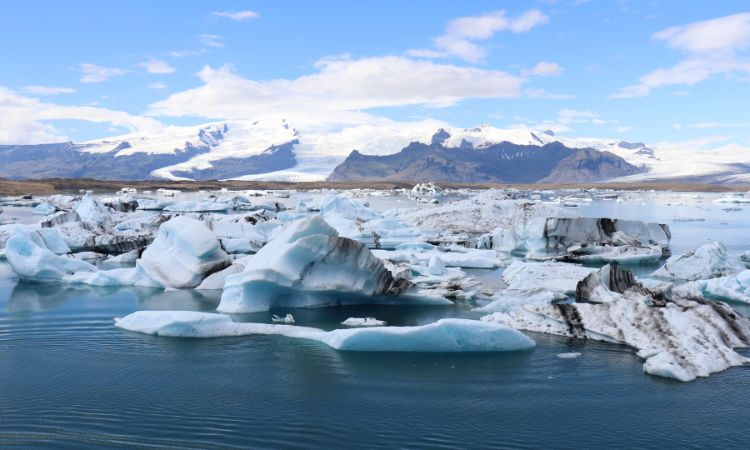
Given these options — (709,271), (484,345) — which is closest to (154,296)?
(484,345)

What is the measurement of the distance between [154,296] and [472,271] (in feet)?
25.6

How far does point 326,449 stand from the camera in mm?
5625

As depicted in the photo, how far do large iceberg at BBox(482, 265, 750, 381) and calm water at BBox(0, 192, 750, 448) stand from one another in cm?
29

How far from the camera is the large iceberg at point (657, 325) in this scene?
25.9 feet

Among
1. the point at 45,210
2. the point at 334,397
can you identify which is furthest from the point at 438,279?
the point at 45,210

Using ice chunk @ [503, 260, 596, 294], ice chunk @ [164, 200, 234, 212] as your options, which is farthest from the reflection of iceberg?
ice chunk @ [164, 200, 234, 212]

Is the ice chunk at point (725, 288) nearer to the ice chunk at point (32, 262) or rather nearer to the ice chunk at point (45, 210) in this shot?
the ice chunk at point (32, 262)

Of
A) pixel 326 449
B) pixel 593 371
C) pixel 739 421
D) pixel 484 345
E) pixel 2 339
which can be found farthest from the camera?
pixel 2 339

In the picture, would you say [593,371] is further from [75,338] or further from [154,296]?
[154,296]

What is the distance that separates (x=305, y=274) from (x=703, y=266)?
9.42 meters

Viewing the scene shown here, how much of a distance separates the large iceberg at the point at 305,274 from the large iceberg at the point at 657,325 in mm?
2499

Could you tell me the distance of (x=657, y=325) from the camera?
29.1ft

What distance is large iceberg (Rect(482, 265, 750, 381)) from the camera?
789 centimetres

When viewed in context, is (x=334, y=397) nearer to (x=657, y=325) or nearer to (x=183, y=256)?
(x=657, y=325)
